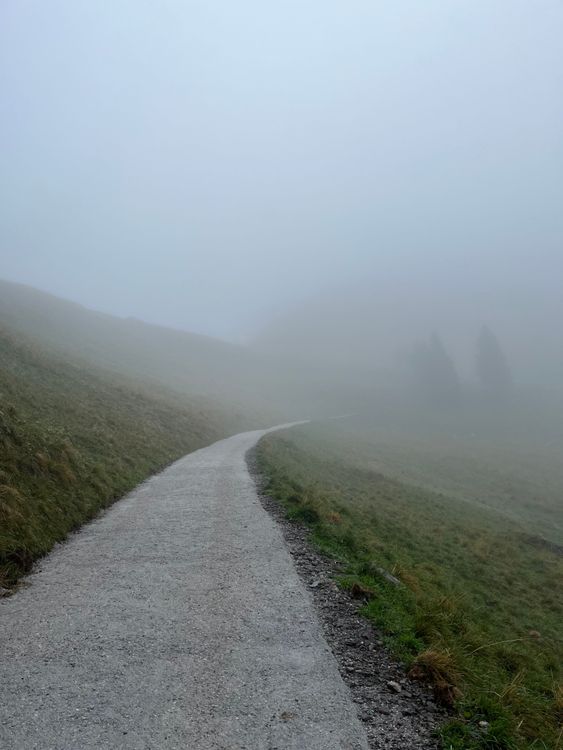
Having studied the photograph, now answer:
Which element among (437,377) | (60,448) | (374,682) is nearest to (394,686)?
(374,682)

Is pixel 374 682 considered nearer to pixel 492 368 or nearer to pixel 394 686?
pixel 394 686

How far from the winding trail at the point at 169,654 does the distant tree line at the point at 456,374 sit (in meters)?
104

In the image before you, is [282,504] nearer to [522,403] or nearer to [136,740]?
[136,740]

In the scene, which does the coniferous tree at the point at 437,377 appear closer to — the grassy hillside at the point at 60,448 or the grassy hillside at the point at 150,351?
the grassy hillside at the point at 150,351

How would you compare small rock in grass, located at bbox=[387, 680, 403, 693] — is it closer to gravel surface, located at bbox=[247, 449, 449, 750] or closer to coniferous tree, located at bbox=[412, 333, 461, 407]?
gravel surface, located at bbox=[247, 449, 449, 750]

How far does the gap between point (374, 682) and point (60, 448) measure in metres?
13.0

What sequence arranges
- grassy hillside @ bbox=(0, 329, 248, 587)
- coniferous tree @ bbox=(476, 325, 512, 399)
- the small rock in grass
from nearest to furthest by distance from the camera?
the small rock in grass < grassy hillside @ bbox=(0, 329, 248, 587) < coniferous tree @ bbox=(476, 325, 512, 399)

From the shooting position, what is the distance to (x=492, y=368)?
352 ft

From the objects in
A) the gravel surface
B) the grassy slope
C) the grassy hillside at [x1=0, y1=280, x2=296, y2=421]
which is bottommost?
the grassy slope

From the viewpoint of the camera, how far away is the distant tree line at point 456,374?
347ft

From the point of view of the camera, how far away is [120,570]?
31.5 ft

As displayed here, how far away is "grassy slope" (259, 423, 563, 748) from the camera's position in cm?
621

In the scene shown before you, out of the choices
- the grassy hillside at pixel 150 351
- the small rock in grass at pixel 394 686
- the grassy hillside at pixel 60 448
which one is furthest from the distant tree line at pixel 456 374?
the small rock in grass at pixel 394 686

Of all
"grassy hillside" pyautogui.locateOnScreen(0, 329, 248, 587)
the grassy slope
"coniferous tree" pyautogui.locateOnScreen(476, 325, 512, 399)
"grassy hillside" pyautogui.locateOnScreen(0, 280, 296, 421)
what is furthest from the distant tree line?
"grassy hillside" pyautogui.locateOnScreen(0, 329, 248, 587)
